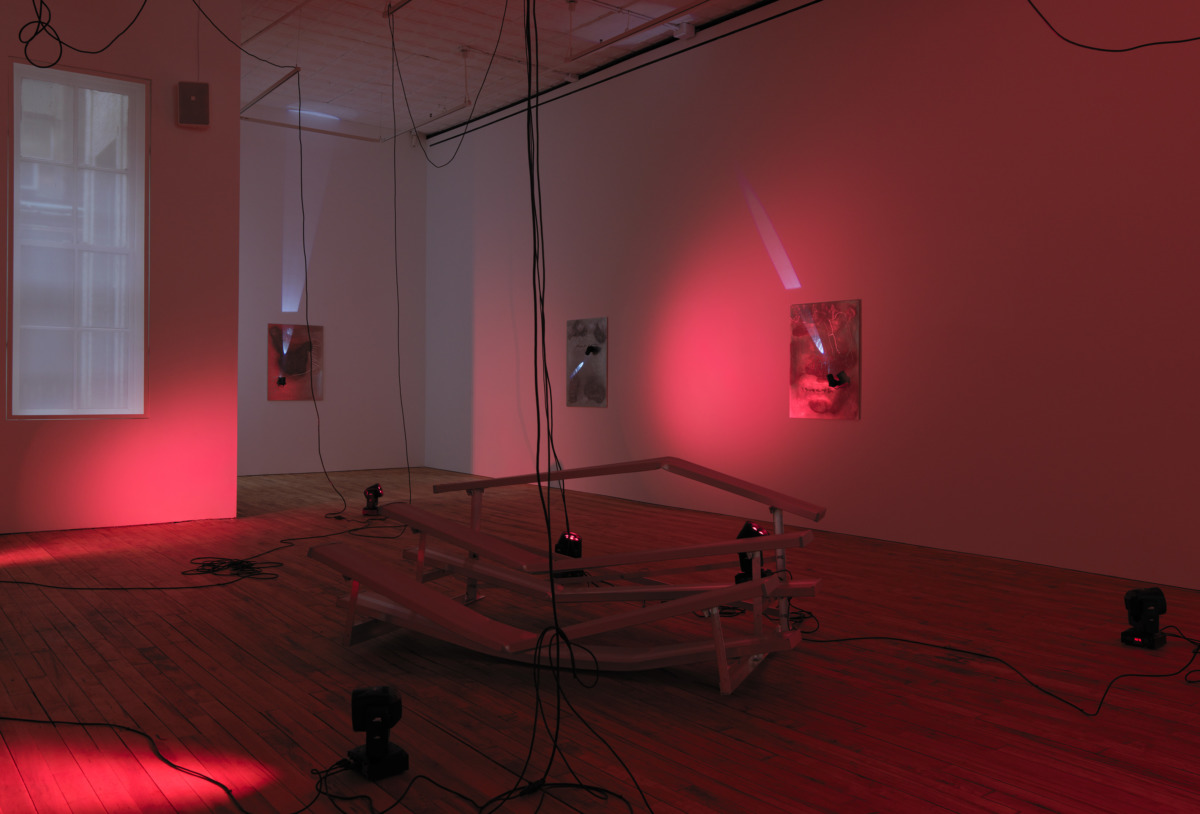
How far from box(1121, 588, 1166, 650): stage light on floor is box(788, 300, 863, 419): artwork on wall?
10.2 feet

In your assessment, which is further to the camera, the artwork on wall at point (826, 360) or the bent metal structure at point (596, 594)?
the artwork on wall at point (826, 360)

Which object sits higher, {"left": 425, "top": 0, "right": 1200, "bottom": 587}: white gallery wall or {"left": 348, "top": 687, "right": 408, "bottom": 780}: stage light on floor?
{"left": 425, "top": 0, "right": 1200, "bottom": 587}: white gallery wall

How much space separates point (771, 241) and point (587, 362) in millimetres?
2747

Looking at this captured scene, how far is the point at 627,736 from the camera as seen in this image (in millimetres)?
2941

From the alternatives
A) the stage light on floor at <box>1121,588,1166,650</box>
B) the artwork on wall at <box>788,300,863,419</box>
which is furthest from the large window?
the stage light on floor at <box>1121,588,1166,650</box>

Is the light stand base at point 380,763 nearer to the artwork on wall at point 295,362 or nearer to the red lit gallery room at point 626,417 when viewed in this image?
the red lit gallery room at point 626,417

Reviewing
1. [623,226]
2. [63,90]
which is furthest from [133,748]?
[623,226]

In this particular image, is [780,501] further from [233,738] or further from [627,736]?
[233,738]

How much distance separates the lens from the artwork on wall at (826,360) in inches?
275

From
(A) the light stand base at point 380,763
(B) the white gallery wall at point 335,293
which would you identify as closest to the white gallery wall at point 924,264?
(B) the white gallery wall at point 335,293

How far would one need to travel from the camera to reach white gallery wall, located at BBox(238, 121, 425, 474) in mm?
11156

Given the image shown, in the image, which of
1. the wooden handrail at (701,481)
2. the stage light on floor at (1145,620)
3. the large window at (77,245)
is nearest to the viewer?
the stage light on floor at (1145,620)

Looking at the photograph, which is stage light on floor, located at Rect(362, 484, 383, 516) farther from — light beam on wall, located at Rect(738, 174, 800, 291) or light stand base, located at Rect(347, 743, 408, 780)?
light stand base, located at Rect(347, 743, 408, 780)

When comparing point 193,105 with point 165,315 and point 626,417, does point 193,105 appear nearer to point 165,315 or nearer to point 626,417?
point 165,315
